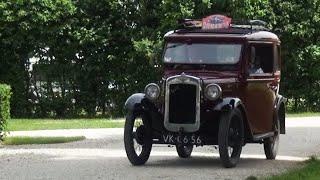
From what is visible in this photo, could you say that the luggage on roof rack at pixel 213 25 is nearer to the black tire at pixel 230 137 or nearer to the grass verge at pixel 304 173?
the black tire at pixel 230 137

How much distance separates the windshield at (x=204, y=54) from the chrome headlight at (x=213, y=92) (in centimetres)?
101

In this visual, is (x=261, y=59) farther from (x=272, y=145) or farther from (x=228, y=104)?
(x=228, y=104)

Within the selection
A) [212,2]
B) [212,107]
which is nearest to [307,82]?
[212,2]

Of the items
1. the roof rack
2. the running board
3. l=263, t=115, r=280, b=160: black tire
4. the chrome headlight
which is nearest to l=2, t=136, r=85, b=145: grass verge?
the roof rack

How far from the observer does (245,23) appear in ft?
Answer: 47.0

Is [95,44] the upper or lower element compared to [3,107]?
upper

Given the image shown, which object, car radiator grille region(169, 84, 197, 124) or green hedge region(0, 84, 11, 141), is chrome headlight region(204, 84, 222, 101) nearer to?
car radiator grille region(169, 84, 197, 124)

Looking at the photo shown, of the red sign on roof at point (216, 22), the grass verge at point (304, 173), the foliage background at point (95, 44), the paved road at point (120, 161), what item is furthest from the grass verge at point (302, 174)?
the foliage background at point (95, 44)

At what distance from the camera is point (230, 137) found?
12391 millimetres

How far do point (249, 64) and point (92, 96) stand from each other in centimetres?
1567

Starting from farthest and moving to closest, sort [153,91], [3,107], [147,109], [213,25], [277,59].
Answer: [3,107] < [277,59] < [213,25] < [147,109] < [153,91]

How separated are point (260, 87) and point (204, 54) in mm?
1190

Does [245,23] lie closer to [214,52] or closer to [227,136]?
[214,52]

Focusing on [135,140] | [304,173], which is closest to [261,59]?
[135,140]
